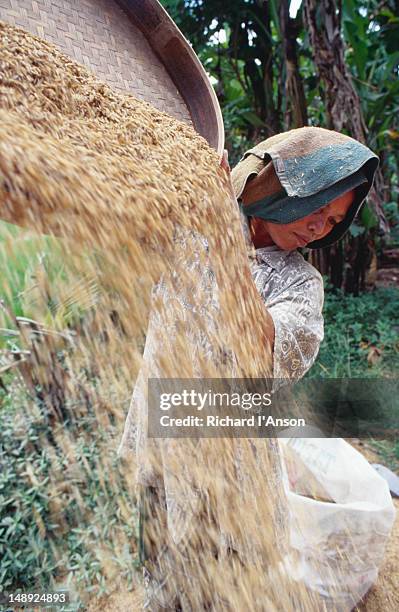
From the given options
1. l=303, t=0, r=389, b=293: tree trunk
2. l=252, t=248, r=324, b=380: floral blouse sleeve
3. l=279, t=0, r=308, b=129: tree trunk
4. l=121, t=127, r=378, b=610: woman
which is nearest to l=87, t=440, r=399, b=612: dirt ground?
l=121, t=127, r=378, b=610: woman

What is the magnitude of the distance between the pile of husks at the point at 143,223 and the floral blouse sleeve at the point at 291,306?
45mm

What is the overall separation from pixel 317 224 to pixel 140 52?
0.62 m

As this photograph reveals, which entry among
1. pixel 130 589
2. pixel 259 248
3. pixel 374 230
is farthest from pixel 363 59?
pixel 130 589

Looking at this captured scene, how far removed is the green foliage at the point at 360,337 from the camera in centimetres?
302

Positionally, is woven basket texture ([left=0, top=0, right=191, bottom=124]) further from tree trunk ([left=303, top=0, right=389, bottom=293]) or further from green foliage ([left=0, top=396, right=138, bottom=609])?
tree trunk ([left=303, top=0, right=389, bottom=293])

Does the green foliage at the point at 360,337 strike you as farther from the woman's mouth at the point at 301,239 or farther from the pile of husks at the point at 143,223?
the woman's mouth at the point at 301,239

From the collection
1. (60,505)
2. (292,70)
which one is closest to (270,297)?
(60,505)

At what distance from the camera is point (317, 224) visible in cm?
107

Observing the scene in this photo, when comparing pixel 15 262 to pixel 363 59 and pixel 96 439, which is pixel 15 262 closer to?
pixel 96 439

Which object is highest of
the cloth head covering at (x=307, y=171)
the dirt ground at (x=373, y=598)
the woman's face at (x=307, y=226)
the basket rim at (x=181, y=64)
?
the basket rim at (x=181, y=64)

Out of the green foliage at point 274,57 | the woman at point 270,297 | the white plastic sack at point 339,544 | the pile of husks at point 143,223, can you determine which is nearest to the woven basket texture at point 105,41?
the pile of husks at point 143,223

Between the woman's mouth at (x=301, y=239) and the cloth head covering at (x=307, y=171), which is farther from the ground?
the cloth head covering at (x=307, y=171)

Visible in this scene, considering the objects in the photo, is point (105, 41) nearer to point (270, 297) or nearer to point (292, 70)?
point (270, 297)

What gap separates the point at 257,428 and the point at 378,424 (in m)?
1.97
